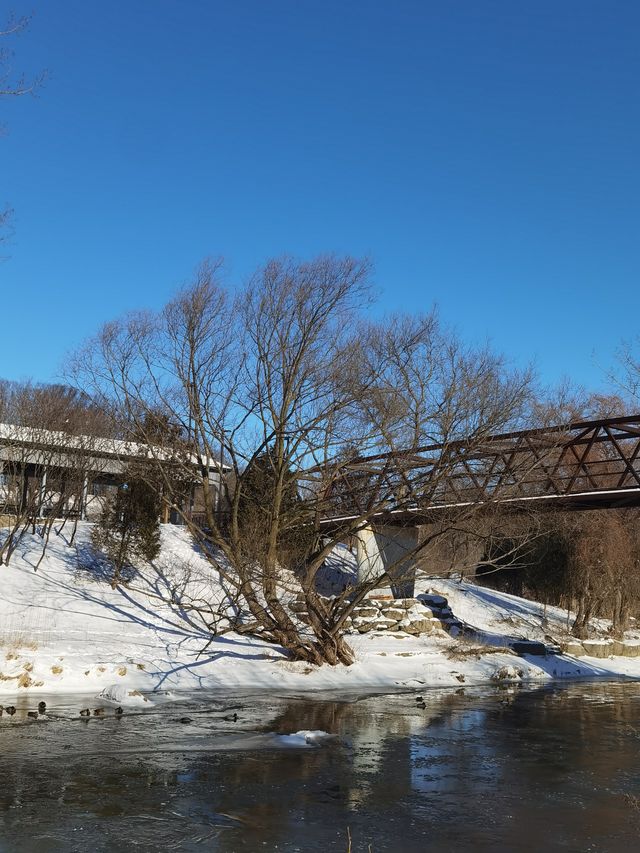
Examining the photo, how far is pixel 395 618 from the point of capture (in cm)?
3042

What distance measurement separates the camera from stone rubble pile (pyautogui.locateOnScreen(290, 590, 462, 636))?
29688 mm

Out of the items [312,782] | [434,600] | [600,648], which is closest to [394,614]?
[434,600]

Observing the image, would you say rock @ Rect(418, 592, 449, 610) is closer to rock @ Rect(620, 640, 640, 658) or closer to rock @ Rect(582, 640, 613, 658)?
rock @ Rect(582, 640, 613, 658)

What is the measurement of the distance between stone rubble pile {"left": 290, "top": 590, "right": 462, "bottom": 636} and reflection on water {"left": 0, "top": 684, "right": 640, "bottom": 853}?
11680mm

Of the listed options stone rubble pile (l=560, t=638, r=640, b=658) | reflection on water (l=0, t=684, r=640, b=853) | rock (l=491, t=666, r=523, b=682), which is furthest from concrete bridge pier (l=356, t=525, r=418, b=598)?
reflection on water (l=0, t=684, r=640, b=853)

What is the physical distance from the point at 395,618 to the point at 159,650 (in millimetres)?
10943

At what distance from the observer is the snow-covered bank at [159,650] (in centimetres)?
1911

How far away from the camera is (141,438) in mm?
24625

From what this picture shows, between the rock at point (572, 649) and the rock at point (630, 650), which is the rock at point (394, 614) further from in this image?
the rock at point (630, 650)

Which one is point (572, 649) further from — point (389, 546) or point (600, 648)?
point (389, 546)

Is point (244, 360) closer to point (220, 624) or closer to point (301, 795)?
point (220, 624)

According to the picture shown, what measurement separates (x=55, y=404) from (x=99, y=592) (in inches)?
309

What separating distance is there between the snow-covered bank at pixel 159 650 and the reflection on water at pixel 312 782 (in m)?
2.41

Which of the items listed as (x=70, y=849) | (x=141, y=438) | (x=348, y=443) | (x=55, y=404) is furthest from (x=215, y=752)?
(x=55, y=404)
